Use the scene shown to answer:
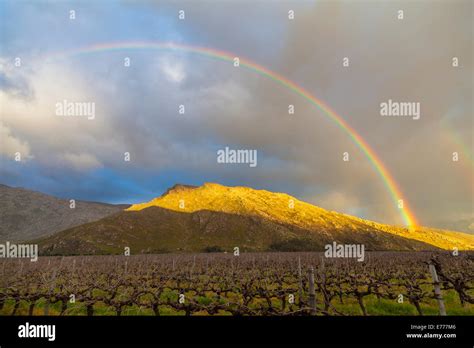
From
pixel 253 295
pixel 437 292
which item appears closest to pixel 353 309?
pixel 253 295

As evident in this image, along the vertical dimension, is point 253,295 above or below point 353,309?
above

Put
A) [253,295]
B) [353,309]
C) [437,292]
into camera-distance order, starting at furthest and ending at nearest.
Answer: [353,309], [253,295], [437,292]

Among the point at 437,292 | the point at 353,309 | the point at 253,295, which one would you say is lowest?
the point at 353,309

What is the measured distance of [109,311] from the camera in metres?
20.5

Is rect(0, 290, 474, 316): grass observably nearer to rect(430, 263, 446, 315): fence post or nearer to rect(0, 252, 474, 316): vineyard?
rect(0, 252, 474, 316): vineyard

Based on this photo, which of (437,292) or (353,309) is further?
(353,309)

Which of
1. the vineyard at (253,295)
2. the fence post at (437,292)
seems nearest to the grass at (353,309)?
the vineyard at (253,295)

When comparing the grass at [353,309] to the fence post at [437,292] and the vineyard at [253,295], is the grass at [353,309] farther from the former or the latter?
the fence post at [437,292]

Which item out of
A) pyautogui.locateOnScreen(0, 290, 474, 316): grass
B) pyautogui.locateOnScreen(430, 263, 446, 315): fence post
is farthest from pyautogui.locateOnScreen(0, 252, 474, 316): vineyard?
pyautogui.locateOnScreen(430, 263, 446, 315): fence post

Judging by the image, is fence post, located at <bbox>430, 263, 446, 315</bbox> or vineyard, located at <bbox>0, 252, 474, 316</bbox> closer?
fence post, located at <bbox>430, 263, 446, 315</bbox>

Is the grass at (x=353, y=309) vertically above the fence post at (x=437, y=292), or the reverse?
the fence post at (x=437, y=292)

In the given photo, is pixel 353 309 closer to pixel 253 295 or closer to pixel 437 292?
pixel 253 295

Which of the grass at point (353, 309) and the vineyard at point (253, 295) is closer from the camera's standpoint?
the vineyard at point (253, 295)
